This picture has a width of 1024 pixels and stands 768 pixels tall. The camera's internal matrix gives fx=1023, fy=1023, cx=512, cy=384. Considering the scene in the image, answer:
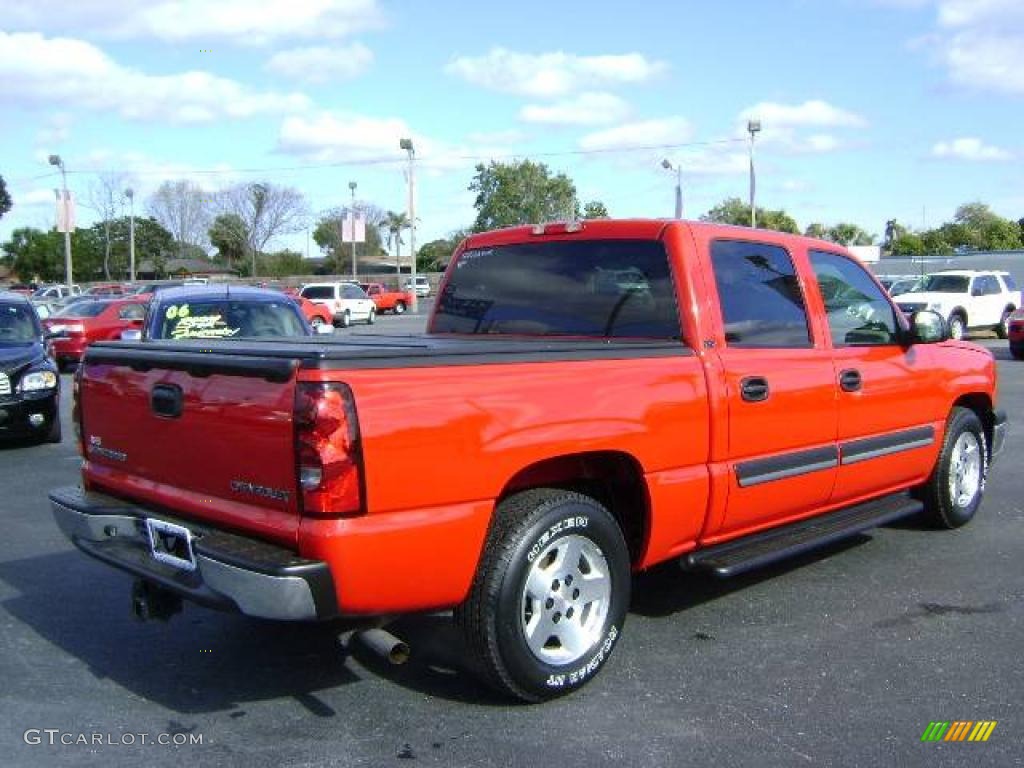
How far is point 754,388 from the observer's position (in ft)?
15.2

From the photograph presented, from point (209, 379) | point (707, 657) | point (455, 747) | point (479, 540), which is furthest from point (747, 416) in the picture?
point (209, 379)

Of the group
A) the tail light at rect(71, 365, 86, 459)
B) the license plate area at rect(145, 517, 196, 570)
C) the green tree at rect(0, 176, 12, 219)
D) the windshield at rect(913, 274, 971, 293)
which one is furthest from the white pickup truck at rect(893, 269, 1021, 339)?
the green tree at rect(0, 176, 12, 219)

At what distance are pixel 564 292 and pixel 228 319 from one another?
6.10 m

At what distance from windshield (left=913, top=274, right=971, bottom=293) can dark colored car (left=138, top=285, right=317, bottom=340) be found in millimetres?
19862

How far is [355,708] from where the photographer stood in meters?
3.94

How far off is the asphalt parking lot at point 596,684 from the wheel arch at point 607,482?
0.57 m

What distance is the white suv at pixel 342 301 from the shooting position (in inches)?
1658

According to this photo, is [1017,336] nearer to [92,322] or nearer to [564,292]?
[564,292]

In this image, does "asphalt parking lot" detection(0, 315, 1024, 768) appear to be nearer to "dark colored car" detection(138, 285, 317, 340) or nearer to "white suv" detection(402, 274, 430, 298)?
"dark colored car" detection(138, 285, 317, 340)

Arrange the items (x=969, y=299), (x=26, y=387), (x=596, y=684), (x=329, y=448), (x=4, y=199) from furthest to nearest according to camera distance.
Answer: (x=4, y=199)
(x=969, y=299)
(x=26, y=387)
(x=596, y=684)
(x=329, y=448)

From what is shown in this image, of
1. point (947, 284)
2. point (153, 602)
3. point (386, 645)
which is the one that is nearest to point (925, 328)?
point (386, 645)

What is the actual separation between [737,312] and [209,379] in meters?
2.47

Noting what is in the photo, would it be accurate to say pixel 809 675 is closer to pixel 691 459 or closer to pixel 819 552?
pixel 691 459

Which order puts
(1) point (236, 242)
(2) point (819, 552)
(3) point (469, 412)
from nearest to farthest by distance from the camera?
(3) point (469, 412) → (2) point (819, 552) → (1) point (236, 242)
